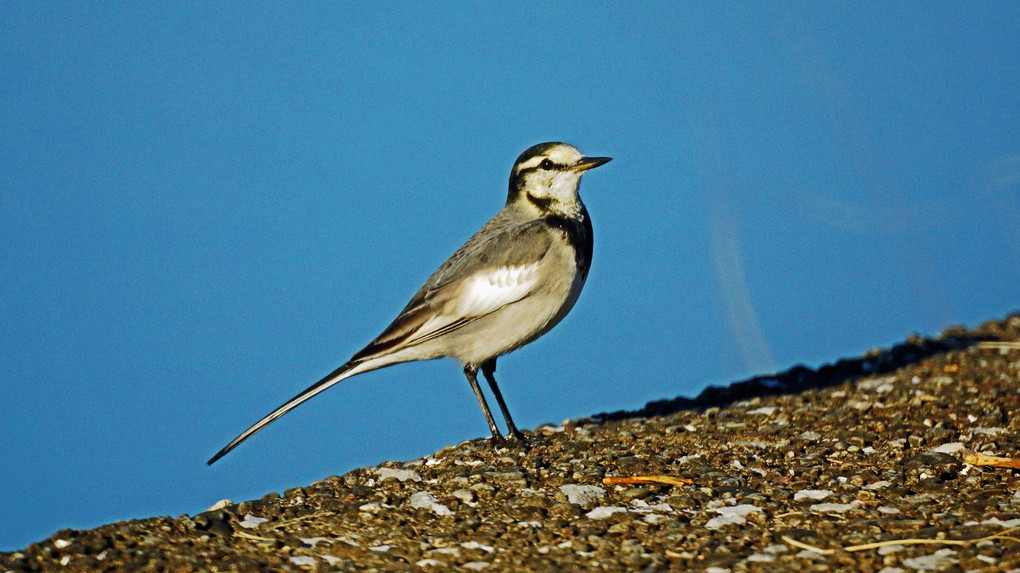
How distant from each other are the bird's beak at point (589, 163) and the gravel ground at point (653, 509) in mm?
1971

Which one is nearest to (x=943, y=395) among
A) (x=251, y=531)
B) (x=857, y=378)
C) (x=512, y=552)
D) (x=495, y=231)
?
(x=857, y=378)

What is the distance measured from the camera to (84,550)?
4.91 metres

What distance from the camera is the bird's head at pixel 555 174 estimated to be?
7.65 meters

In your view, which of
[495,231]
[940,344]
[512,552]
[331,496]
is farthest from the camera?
[940,344]

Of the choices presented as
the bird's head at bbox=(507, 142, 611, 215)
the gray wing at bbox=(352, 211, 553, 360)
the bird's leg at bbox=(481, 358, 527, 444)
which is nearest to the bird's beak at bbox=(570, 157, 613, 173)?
the bird's head at bbox=(507, 142, 611, 215)

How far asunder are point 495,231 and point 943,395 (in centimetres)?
390

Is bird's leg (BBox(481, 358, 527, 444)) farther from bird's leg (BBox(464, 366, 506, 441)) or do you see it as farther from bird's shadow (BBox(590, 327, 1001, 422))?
bird's shadow (BBox(590, 327, 1001, 422))

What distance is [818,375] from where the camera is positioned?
31.9ft

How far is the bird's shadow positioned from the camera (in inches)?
338

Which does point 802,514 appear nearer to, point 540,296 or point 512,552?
point 512,552

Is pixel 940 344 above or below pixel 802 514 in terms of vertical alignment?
above

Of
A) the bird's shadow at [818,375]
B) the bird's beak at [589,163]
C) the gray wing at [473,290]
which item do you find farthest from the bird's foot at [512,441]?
the bird's beak at [589,163]

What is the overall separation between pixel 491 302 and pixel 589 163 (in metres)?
1.35

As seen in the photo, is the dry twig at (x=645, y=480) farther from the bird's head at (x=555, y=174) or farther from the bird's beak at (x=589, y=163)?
the bird's beak at (x=589, y=163)
